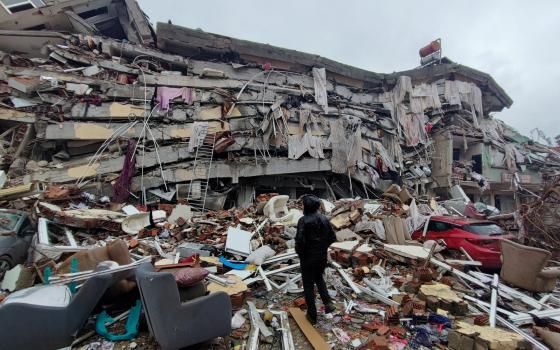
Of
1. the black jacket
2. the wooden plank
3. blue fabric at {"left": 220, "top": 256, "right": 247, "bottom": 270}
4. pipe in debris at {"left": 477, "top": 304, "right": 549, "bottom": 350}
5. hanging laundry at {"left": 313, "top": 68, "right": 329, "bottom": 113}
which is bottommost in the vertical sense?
pipe in debris at {"left": 477, "top": 304, "right": 549, "bottom": 350}

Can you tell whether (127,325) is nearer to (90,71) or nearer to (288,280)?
(288,280)

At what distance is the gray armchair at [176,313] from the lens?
11.2ft

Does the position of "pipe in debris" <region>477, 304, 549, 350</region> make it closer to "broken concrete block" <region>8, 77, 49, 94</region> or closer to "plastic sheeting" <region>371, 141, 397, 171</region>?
"plastic sheeting" <region>371, 141, 397, 171</region>

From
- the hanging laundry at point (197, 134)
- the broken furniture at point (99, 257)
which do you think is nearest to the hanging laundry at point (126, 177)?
the hanging laundry at point (197, 134)

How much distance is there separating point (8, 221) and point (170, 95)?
868 cm

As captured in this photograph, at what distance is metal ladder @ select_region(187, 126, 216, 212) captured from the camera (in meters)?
13.2

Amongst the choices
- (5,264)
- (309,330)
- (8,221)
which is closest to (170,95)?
(8,221)

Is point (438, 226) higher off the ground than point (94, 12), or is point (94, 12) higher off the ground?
point (94, 12)

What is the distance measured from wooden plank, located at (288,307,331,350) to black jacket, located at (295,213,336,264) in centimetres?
92

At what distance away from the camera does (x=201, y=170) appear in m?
13.5

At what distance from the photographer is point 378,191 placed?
16953 mm

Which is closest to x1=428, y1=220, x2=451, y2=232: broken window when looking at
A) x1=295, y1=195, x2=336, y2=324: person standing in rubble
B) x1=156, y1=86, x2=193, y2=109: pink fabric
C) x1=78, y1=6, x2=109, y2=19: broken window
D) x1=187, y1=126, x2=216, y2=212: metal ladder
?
x1=295, y1=195, x2=336, y2=324: person standing in rubble

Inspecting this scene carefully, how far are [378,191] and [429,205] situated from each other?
12.4 ft

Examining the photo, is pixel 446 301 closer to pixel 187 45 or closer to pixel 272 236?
pixel 272 236
